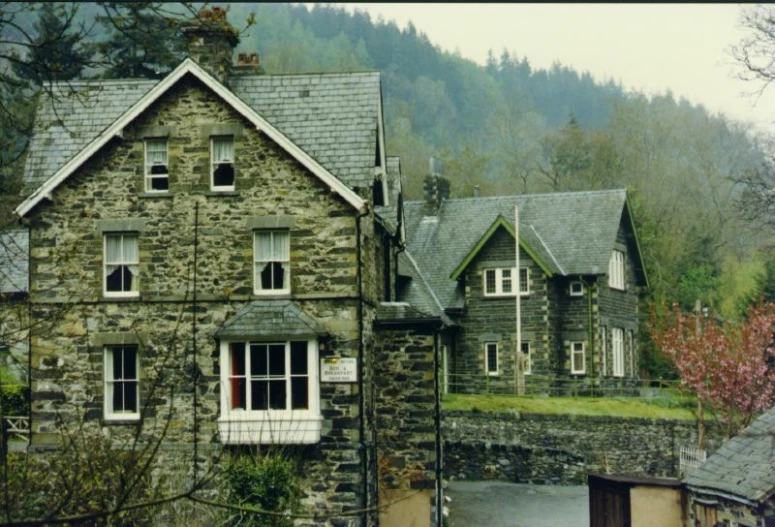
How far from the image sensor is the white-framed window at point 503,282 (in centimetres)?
4303

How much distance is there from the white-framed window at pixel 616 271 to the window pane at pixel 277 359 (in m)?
20.5

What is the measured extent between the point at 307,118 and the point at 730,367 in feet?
54.0

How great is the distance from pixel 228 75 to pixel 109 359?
22.9ft

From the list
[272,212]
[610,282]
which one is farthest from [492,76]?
[272,212]

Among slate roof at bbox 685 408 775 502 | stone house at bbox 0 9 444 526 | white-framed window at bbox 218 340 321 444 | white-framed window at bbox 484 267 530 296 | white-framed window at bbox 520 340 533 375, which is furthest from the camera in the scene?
white-framed window at bbox 484 267 530 296

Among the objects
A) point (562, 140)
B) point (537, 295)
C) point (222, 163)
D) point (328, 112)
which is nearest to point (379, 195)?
point (328, 112)

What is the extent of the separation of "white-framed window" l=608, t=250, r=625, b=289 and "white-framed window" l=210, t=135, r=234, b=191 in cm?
2054

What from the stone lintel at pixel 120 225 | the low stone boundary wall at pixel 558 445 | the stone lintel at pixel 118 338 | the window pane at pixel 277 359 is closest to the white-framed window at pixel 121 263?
the stone lintel at pixel 120 225

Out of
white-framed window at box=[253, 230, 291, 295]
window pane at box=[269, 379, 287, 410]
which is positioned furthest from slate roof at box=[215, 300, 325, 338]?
window pane at box=[269, 379, 287, 410]

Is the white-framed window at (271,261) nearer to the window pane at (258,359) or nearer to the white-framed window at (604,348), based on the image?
the window pane at (258,359)

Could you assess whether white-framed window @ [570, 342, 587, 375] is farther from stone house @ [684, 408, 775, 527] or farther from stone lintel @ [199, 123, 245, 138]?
stone lintel @ [199, 123, 245, 138]

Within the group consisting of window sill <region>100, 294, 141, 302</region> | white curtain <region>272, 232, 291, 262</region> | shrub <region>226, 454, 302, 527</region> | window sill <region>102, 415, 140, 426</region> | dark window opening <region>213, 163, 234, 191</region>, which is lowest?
shrub <region>226, 454, 302, 527</region>

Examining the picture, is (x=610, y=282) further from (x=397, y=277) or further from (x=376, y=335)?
(x=376, y=335)

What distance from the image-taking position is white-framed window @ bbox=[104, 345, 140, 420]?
26125mm
